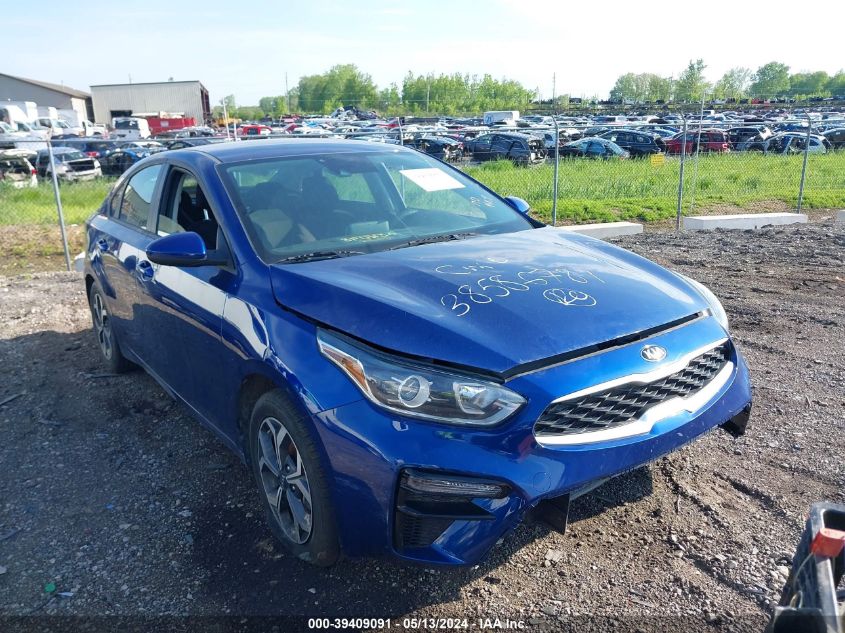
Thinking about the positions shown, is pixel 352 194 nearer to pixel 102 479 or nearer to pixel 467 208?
pixel 467 208

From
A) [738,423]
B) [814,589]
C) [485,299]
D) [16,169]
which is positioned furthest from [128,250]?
[16,169]

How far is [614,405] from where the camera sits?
251 cm

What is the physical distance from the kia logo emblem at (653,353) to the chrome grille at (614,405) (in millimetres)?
80

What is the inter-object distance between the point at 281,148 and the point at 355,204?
65 cm

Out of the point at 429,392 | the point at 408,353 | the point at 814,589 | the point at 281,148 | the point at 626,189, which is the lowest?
the point at 626,189

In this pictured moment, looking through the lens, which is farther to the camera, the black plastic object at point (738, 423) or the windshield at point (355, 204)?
the windshield at point (355, 204)

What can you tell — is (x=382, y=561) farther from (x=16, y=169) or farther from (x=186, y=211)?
(x=16, y=169)

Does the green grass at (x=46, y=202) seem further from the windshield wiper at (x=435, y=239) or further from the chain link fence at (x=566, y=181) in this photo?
the windshield wiper at (x=435, y=239)

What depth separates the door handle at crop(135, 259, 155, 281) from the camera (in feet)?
13.3

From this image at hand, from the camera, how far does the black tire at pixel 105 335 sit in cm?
518

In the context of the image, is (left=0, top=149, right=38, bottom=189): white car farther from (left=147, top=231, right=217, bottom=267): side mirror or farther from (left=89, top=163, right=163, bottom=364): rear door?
(left=147, top=231, right=217, bottom=267): side mirror

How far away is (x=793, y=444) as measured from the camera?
377 cm

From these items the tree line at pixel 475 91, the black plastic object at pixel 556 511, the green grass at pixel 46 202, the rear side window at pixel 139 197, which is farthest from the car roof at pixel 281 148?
the tree line at pixel 475 91

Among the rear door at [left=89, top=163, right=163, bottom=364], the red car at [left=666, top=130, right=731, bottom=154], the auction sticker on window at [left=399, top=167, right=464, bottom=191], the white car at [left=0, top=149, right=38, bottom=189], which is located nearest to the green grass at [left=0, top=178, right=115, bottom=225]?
the white car at [left=0, top=149, right=38, bottom=189]
